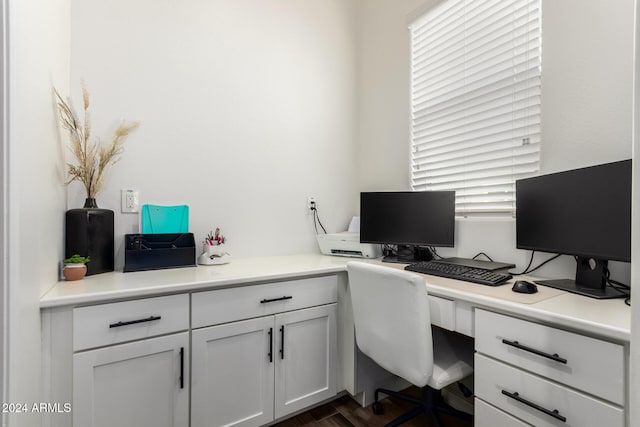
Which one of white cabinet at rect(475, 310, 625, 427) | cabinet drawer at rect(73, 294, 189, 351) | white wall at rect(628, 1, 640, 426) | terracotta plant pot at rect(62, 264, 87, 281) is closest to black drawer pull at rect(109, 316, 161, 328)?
cabinet drawer at rect(73, 294, 189, 351)

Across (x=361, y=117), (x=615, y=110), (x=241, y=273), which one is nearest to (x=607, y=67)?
(x=615, y=110)

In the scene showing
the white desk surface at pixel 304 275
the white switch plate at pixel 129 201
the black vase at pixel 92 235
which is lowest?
the white desk surface at pixel 304 275

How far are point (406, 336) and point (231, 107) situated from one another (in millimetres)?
1716

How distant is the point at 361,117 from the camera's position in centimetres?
265

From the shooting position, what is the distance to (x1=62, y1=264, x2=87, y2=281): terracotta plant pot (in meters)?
1.31

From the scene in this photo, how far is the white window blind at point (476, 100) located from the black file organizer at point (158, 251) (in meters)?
1.57

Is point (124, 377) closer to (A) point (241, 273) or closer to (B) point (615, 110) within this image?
(A) point (241, 273)

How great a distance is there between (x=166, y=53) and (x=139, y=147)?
59 cm

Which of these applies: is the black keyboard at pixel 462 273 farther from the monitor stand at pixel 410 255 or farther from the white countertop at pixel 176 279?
the white countertop at pixel 176 279

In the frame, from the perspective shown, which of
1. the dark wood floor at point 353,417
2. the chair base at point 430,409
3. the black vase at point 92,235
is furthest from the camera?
the dark wood floor at point 353,417

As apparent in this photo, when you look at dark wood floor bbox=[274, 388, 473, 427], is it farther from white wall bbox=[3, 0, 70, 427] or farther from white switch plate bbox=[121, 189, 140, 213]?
white switch plate bbox=[121, 189, 140, 213]

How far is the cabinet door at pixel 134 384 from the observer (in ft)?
3.74

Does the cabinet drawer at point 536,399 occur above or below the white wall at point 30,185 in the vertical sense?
below

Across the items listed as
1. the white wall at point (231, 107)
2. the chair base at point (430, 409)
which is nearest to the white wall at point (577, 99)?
the chair base at point (430, 409)
